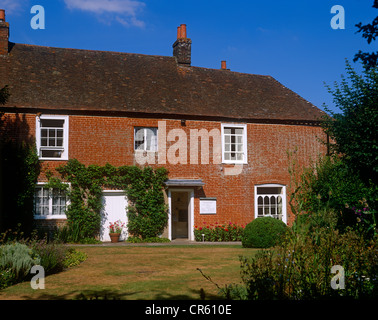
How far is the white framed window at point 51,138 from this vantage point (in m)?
18.5

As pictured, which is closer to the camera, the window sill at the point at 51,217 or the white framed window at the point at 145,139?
the window sill at the point at 51,217

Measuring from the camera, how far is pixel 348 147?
13805 mm

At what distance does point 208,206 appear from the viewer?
66.5ft

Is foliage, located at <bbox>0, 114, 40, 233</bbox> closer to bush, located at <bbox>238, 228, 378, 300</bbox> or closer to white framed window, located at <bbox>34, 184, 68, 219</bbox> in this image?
white framed window, located at <bbox>34, 184, 68, 219</bbox>

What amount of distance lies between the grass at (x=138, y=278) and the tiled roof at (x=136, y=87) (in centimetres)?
815

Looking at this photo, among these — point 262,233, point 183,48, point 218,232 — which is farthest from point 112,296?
point 183,48

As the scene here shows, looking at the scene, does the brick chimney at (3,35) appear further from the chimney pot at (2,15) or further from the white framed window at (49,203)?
the white framed window at (49,203)

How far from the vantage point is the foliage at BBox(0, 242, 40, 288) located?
28.9 feet

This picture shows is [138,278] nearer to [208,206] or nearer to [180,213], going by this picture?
[208,206]

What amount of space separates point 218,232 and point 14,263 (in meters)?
12.1

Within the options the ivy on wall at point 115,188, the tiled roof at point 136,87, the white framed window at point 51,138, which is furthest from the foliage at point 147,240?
the tiled roof at point 136,87

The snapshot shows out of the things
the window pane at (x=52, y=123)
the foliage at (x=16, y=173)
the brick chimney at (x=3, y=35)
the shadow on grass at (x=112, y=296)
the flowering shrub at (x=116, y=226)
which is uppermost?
the brick chimney at (x=3, y=35)
